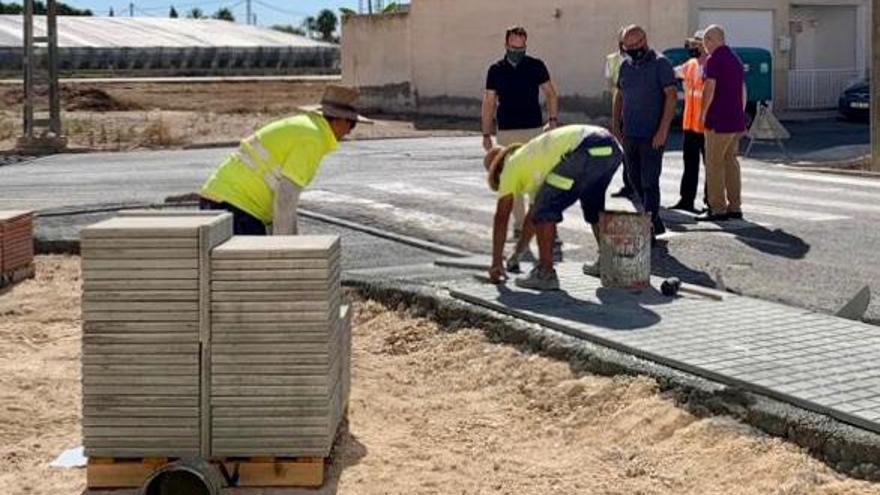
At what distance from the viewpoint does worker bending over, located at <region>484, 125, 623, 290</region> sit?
334 inches

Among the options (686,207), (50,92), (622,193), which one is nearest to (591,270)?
(686,207)

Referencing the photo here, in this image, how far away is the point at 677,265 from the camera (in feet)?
34.3

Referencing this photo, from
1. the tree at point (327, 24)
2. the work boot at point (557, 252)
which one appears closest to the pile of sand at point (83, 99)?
the work boot at point (557, 252)

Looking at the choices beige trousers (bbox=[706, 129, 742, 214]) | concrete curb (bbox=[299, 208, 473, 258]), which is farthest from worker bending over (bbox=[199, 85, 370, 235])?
beige trousers (bbox=[706, 129, 742, 214])

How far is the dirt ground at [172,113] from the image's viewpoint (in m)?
29.4

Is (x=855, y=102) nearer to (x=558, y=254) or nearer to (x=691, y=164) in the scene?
(x=691, y=164)

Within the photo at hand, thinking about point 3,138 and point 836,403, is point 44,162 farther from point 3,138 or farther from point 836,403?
point 836,403

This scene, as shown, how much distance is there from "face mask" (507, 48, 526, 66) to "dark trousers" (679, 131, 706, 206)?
311 centimetres

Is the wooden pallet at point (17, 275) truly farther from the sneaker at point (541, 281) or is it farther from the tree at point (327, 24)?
the tree at point (327, 24)

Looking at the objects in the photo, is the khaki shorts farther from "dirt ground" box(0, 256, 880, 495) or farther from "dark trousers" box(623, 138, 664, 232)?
"dirt ground" box(0, 256, 880, 495)

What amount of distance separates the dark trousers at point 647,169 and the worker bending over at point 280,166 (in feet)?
16.5

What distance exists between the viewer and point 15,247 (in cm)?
1072

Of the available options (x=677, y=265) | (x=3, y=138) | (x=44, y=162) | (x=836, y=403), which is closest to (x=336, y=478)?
(x=836, y=403)

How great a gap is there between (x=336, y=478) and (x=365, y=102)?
3491cm
